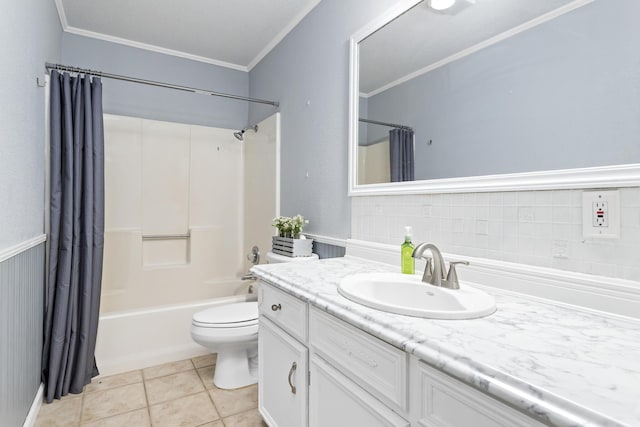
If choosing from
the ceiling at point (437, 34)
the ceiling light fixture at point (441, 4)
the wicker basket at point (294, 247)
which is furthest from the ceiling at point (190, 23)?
the wicker basket at point (294, 247)

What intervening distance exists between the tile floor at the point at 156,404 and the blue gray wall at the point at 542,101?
1618 mm

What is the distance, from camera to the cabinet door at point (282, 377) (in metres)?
1.27

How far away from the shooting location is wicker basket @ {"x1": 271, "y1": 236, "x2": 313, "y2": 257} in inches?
81.0

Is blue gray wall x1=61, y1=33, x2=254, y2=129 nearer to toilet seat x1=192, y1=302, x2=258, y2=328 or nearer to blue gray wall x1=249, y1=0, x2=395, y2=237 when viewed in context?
blue gray wall x1=249, y1=0, x2=395, y2=237

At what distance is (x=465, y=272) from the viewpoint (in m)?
1.25

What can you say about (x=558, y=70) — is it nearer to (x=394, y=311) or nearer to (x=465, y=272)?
(x=465, y=272)

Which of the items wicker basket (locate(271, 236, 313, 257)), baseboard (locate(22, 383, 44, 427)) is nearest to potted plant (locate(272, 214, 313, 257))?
wicker basket (locate(271, 236, 313, 257))

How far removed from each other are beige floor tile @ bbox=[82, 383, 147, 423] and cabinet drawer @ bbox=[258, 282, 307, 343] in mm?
1073

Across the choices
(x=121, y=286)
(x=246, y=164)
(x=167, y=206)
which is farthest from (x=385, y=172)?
(x=121, y=286)

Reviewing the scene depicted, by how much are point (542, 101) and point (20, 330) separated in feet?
7.36

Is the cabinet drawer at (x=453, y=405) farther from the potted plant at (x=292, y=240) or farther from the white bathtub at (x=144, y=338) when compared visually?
the white bathtub at (x=144, y=338)

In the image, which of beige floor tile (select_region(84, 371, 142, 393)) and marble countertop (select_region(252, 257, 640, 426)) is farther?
beige floor tile (select_region(84, 371, 142, 393))

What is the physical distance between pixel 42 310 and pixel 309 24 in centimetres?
238

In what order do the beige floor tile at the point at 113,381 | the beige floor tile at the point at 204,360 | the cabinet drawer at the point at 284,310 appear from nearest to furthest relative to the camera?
1. the cabinet drawer at the point at 284,310
2. the beige floor tile at the point at 113,381
3. the beige floor tile at the point at 204,360
